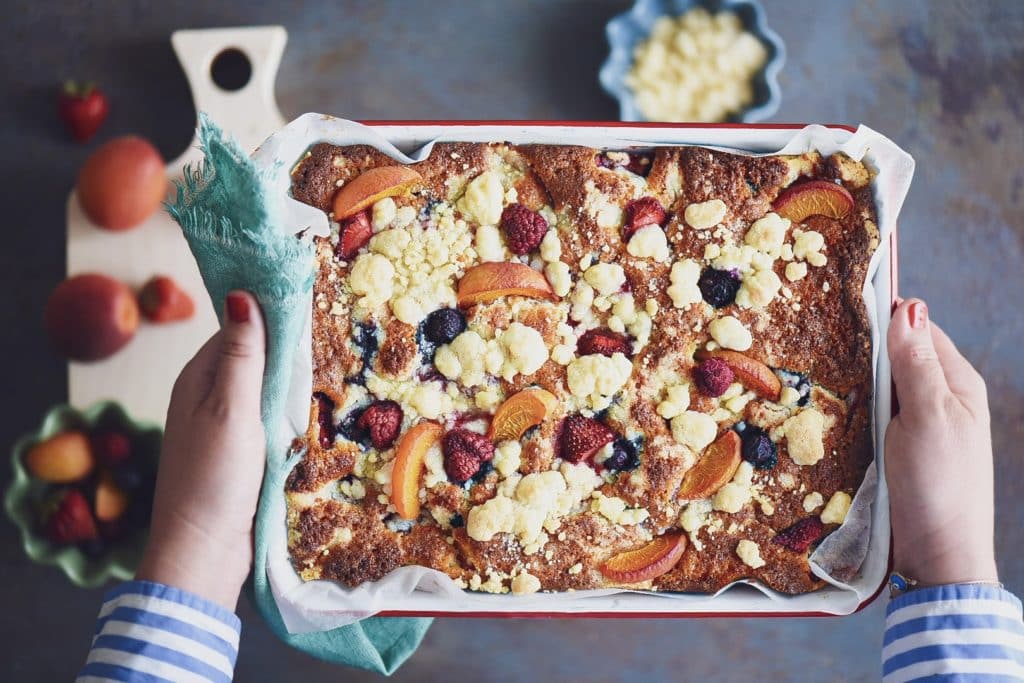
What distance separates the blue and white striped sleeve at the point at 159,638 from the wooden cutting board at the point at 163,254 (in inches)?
30.8

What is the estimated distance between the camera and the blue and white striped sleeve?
161 centimetres

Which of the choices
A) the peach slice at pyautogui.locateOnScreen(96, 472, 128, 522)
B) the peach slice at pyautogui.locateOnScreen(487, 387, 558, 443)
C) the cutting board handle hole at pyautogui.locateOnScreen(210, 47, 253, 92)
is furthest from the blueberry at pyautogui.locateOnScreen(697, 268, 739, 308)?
the peach slice at pyautogui.locateOnScreen(96, 472, 128, 522)

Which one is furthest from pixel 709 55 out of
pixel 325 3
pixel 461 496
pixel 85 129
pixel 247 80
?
pixel 85 129

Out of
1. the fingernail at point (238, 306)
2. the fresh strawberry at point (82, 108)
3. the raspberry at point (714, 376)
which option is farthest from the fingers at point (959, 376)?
the fresh strawberry at point (82, 108)

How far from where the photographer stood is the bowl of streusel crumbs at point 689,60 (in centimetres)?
234

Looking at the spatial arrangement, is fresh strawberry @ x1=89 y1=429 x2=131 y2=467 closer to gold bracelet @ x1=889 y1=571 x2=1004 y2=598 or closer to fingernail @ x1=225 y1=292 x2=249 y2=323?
fingernail @ x1=225 y1=292 x2=249 y2=323

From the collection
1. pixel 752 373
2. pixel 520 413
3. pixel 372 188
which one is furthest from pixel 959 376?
pixel 372 188

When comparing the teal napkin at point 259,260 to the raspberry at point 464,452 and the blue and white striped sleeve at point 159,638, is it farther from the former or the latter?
the raspberry at point 464,452

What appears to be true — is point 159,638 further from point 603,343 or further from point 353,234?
point 603,343

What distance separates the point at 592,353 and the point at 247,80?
134 cm

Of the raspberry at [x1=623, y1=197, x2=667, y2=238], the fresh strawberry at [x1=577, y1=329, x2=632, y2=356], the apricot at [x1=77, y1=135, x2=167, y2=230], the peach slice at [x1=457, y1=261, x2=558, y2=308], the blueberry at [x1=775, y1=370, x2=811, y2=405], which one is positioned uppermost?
the apricot at [x1=77, y1=135, x2=167, y2=230]

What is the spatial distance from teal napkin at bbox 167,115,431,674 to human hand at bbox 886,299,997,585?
112cm

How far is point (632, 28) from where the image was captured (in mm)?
2363

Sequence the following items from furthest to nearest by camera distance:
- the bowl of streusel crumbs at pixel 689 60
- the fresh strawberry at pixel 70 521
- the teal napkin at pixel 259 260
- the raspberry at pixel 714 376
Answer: the bowl of streusel crumbs at pixel 689 60, the fresh strawberry at pixel 70 521, the raspberry at pixel 714 376, the teal napkin at pixel 259 260
